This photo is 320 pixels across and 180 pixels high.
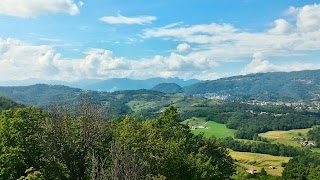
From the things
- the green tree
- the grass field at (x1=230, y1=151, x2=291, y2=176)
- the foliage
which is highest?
the foliage

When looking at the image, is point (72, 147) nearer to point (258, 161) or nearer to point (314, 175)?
point (314, 175)

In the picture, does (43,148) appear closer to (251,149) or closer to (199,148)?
(199,148)

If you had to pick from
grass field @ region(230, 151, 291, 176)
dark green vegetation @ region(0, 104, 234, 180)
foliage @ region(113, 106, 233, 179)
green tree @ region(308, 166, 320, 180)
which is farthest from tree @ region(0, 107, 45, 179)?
grass field @ region(230, 151, 291, 176)

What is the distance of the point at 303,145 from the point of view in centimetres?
17662

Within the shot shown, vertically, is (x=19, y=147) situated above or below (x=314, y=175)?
above

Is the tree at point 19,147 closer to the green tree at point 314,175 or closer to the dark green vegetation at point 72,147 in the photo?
the dark green vegetation at point 72,147

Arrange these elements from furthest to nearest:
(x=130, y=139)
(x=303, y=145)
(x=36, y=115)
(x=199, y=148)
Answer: (x=303, y=145), (x=199, y=148), (x=36, y=115), (x=130, y=139)

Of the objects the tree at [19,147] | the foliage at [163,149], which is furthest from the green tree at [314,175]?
the tree at [19,147]

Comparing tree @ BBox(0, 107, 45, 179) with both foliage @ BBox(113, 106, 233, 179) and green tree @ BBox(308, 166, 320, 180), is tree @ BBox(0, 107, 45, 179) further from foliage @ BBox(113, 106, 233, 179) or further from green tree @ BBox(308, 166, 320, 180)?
green tree @ BBox(308, 166, 320, 180)

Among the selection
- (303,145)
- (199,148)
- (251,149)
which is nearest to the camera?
(199,148)

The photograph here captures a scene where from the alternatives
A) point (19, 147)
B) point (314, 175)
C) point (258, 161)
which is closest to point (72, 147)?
point (19, 147)

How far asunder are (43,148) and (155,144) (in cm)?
1176

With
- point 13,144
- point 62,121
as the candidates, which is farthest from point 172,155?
point 13,144

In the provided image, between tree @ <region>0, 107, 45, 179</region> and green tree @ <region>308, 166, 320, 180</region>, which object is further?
green tree @ <region>308, 166, 320, 180</region>
